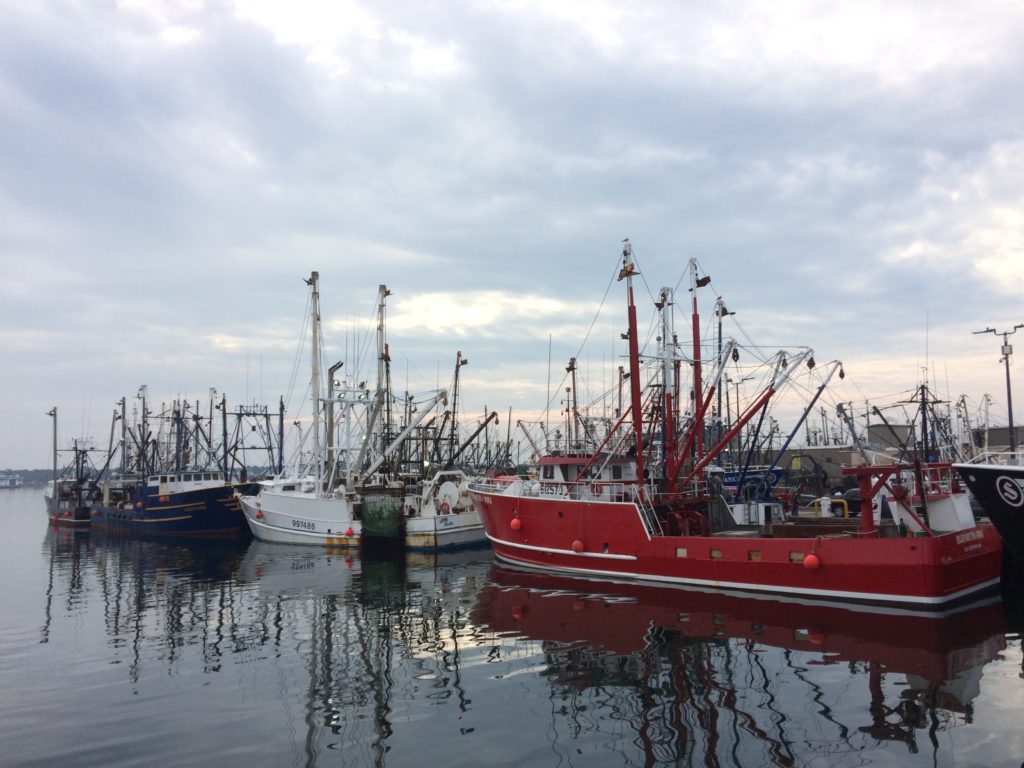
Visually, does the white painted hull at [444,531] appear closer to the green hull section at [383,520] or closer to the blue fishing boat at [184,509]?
the green hull section at [383,520]

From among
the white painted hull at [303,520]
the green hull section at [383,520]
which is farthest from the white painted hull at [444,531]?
the white painted hull at [303,520]

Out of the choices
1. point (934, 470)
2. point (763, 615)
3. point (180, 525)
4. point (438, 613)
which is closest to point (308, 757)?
point (438, 613)

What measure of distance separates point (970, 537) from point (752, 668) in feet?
33.0

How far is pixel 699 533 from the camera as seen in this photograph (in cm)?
2433

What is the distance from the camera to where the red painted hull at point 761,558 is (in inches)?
703

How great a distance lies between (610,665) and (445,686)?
3.47 metres

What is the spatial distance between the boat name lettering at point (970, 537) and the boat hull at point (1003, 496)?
512 mm

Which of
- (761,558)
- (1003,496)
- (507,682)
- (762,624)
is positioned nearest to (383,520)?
(761,558)

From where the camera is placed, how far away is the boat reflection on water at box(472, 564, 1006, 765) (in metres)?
10.2

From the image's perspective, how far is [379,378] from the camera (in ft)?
122

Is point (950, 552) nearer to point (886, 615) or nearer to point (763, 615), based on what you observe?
point (886, 615)

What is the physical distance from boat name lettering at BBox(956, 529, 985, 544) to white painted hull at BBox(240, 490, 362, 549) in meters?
27.4

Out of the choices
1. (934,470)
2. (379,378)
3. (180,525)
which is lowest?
(180,525)

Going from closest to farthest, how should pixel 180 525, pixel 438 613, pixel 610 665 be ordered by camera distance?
pixel 610 665, pixel 438 613, pixel 180 525
